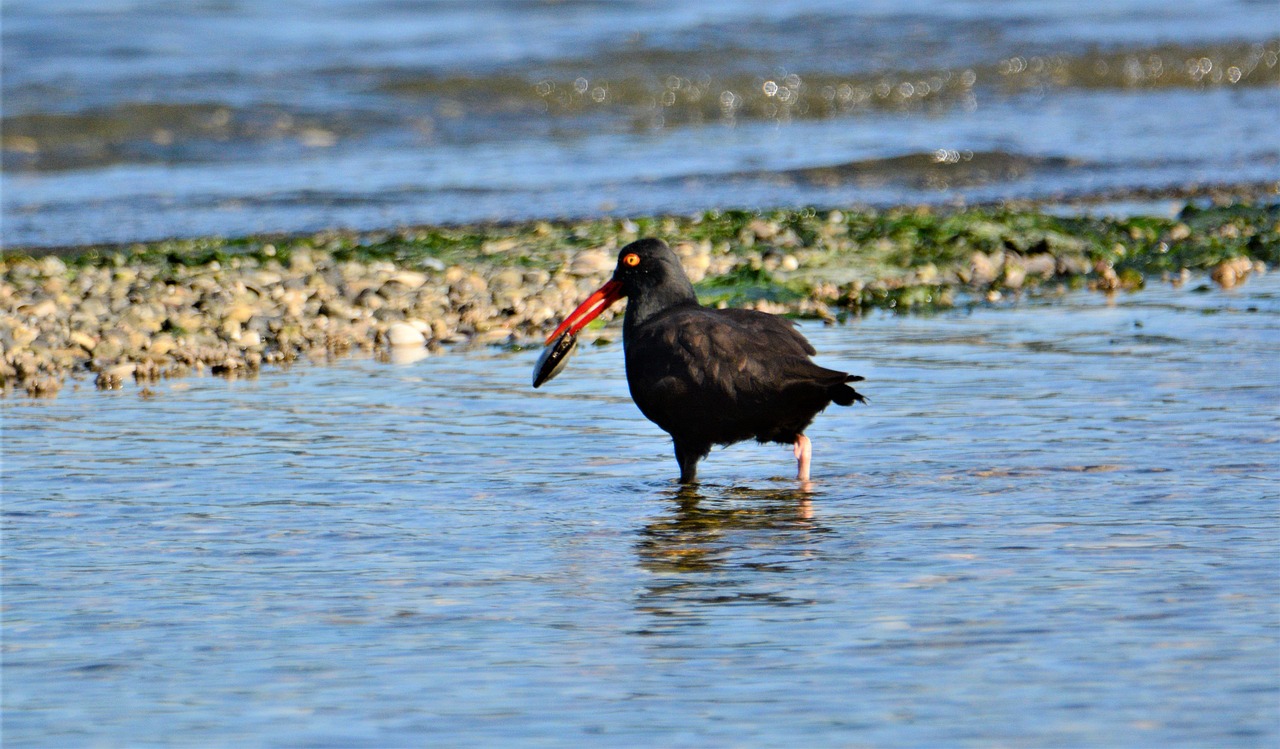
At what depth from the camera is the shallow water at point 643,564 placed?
3.71 meters

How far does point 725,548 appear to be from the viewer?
5098mm

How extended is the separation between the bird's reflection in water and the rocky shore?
131 inches

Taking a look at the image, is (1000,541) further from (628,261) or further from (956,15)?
(956,15)

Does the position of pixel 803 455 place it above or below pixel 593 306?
below

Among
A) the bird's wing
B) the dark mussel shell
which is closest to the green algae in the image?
the dark mussel shell

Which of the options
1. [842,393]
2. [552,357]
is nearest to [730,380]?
[842,393]

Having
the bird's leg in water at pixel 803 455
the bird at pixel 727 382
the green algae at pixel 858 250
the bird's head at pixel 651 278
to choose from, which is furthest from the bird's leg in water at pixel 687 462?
the green algae at pixel 858 250

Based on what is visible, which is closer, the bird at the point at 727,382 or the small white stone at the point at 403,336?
the bird at the point at 727,382

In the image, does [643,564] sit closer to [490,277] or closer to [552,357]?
[552,357]

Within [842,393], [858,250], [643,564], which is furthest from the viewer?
[858,250]

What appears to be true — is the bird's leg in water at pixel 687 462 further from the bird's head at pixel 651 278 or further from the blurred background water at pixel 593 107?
the blurred background water at pixel 593 107

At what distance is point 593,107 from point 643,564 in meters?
16.3

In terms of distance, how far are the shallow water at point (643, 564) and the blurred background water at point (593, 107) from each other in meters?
7.03

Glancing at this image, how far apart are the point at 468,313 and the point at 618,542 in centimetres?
441
